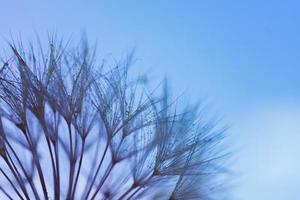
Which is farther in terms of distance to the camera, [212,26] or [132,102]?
[212,26]

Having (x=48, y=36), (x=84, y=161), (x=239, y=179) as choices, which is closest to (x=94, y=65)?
(x=48, y=36)

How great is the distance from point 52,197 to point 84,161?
17 centimetres

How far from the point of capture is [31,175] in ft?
4.67

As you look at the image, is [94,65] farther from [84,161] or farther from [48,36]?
[84,161]

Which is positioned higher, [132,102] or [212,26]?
[212,26]

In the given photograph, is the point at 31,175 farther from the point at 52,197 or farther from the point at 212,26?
the point at 212,26

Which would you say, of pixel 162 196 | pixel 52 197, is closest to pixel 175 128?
pixel 162 196

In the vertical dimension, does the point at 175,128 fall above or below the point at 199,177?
above

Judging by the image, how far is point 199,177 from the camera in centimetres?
151

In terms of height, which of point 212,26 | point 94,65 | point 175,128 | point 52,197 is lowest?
point 52,197

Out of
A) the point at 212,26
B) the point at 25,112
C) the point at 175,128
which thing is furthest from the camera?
the point at 212,26

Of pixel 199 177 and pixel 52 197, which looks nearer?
pixel 52 197

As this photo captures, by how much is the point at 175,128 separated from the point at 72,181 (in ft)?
1.33

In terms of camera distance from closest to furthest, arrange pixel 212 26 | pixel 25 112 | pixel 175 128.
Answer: pixel 25 112 < pixel 175 128 < pixel 212 26
